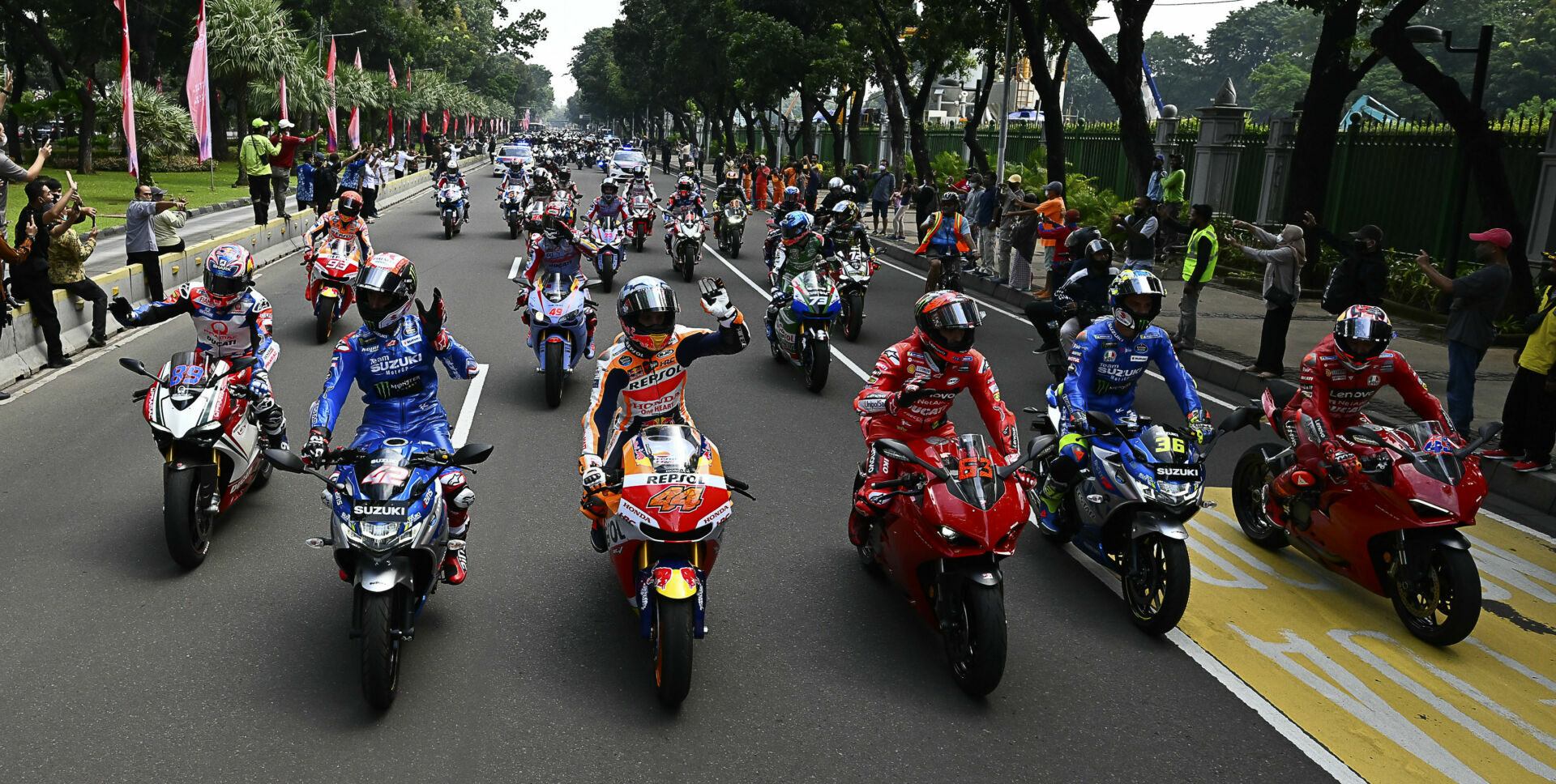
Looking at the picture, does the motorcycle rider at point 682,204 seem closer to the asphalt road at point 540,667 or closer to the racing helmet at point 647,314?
the asphalt road at point 540,667

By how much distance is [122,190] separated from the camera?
106 ft

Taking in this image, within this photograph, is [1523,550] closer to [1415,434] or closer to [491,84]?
[1415,434]

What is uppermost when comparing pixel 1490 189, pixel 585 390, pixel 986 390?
pixel 1490 189

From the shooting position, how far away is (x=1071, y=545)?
7430 mm

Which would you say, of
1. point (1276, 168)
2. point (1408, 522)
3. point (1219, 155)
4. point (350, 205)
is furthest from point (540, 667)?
point (1219, 155)

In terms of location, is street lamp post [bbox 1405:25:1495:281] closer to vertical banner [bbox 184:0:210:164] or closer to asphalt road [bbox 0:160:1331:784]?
asphalt road [bbox 0:160:1331:784]

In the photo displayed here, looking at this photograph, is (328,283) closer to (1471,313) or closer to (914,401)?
(914,401)

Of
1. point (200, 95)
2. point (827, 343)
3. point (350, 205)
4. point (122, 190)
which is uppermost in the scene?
point (200, 95)

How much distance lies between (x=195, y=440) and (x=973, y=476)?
4.40 m

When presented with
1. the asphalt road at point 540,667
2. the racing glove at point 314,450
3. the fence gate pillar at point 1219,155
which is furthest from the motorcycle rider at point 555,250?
the fence gate pillar at point 1219,155

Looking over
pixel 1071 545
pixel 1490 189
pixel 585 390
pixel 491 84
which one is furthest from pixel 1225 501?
pixel 491 84

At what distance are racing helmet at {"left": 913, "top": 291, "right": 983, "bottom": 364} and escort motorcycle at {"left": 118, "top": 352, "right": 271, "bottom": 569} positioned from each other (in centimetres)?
401

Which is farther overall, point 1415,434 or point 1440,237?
point 1440,237

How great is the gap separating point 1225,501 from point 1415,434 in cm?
231
